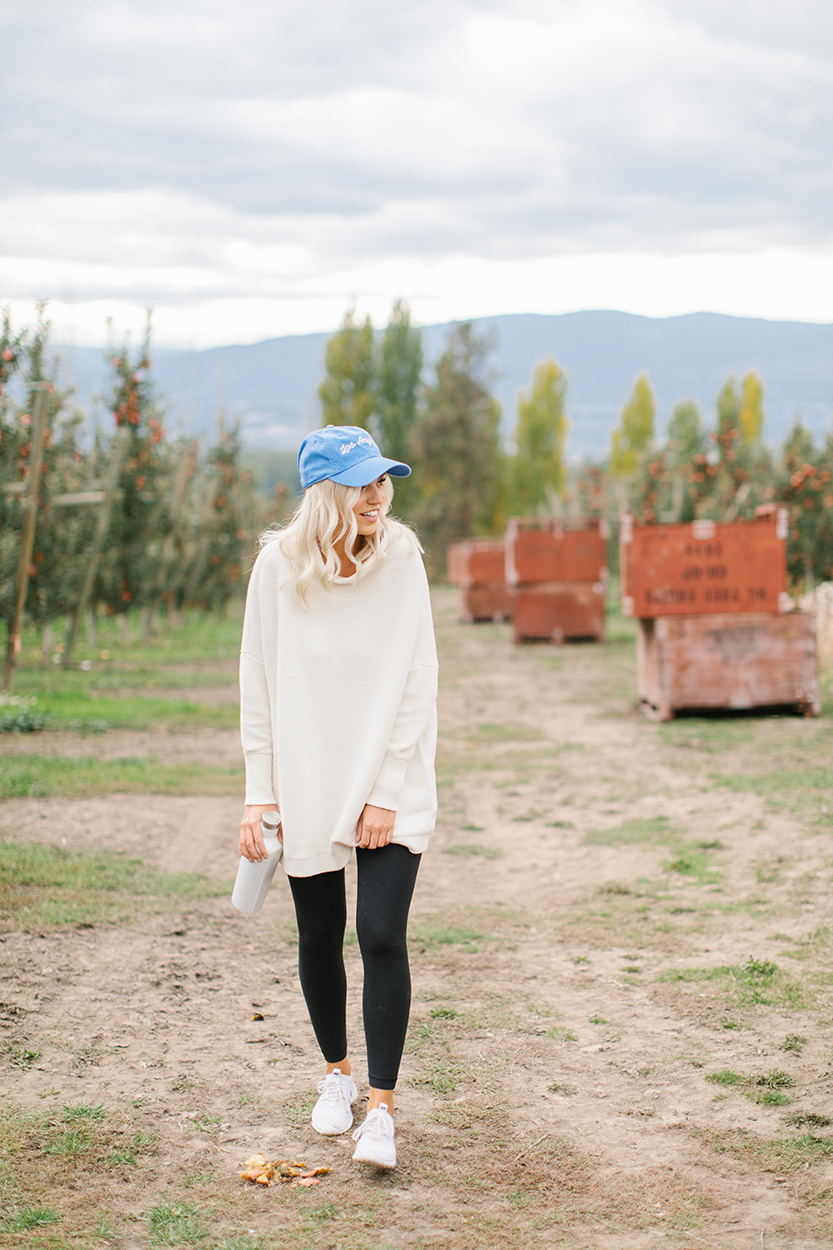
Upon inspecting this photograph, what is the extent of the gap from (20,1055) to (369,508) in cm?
195

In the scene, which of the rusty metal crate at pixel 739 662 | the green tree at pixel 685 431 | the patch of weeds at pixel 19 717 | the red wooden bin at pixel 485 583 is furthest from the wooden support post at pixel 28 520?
the green tree at pixel 685 431

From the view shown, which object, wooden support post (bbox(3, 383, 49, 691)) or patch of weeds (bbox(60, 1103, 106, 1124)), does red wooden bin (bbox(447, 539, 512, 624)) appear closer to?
wooden support post (bbox(3, 383, 49, 691))

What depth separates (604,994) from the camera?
406 cm

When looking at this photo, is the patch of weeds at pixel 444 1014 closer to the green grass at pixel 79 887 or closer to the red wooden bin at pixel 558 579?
the green grass at pixel 79 887

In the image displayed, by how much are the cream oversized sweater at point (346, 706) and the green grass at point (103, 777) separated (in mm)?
4593

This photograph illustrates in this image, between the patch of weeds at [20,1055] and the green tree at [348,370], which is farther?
the green tree at [348,370]

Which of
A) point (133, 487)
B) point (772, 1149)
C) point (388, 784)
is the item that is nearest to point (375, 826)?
point (388, 784)

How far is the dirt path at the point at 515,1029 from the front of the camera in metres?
2.65

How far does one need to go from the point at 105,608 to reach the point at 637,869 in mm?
13530

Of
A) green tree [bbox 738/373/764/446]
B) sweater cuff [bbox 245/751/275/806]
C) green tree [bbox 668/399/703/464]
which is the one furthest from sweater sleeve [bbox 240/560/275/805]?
green tree [bbox 738/373/764/446]

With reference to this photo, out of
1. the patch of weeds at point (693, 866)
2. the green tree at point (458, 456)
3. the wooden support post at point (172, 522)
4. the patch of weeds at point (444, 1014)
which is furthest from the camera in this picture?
the green tree at point (458, 456)

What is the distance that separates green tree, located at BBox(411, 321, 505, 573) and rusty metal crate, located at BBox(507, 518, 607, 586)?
29.2m

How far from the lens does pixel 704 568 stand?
10031 millimetres

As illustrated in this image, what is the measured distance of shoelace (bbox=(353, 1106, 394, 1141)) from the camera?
2.75 m
